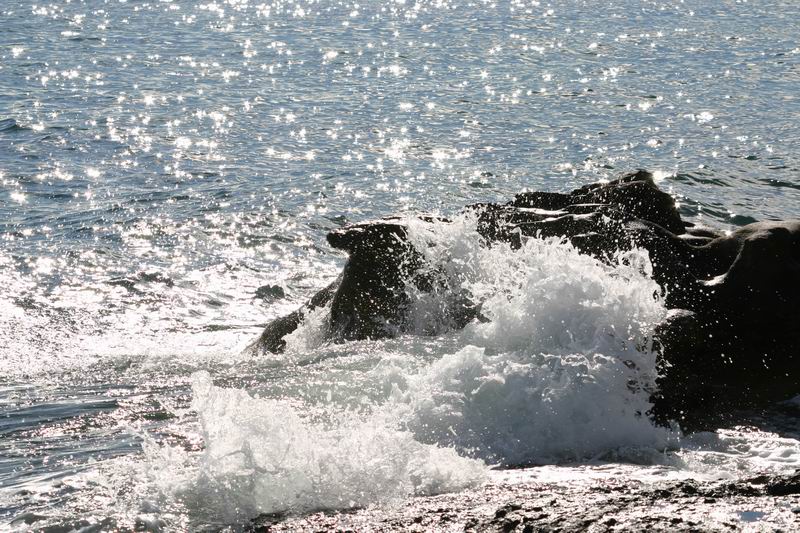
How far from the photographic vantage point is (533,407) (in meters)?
7.19

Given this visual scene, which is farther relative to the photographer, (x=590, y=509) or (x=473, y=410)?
(x=473, y=410)

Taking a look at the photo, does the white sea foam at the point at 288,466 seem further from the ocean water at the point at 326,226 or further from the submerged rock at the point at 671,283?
the submerged rock at the point at 671,283

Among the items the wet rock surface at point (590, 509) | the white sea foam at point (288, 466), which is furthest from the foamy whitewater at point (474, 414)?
the wet rock surface at point (590, 509)

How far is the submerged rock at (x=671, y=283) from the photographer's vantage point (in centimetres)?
801

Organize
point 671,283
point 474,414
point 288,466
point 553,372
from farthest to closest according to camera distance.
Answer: point 671,283 < point 553,372 < point 474,414 < point 288,466

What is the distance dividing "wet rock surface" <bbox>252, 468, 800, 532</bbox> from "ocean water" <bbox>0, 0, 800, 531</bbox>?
28 centimetres

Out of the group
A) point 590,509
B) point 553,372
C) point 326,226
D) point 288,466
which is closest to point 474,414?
point 553,372

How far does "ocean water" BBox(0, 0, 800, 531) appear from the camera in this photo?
657 centimetres

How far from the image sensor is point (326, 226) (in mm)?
14430

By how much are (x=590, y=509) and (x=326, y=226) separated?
9.44 meters

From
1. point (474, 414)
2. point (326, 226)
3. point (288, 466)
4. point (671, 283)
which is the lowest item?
point (326, 226)

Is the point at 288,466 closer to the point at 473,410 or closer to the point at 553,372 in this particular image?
the point at 473,410

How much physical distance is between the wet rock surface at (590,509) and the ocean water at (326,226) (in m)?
0.28

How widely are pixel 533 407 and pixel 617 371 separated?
81 cm
